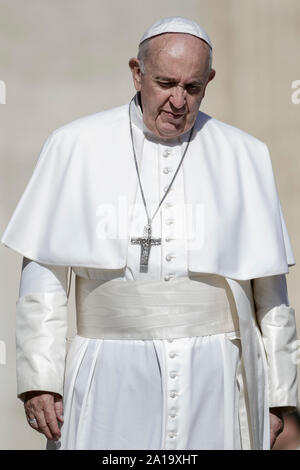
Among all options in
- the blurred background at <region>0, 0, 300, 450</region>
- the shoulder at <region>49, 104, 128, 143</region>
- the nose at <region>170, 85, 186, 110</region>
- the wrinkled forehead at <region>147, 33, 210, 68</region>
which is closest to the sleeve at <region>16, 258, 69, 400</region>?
the shoulder at <region>49, 104, 128, 143</region>

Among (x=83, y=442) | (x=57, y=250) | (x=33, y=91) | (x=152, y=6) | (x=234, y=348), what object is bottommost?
(x=83, y=442)

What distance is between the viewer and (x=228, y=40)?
8.30 metres

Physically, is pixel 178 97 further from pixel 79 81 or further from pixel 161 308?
pixel 79 81

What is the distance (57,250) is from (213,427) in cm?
89

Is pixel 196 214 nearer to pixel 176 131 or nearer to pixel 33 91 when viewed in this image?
pixel 176 131

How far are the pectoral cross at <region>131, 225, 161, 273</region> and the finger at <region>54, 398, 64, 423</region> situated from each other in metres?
0.58

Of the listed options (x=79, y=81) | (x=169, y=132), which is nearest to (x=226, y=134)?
(x=169, y=132)

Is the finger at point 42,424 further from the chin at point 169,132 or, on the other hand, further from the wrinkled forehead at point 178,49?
the wrinkled forehead at point 178,49

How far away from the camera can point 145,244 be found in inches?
191

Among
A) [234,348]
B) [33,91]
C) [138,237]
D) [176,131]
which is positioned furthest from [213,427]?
[33,91]

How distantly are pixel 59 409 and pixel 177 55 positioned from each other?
1.40 m

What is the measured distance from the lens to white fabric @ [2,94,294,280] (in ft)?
16.1

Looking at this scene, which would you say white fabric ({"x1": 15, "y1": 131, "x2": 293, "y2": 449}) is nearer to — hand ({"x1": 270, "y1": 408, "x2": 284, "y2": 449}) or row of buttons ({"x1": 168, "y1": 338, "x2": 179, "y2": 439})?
row of buttons ({"x1": 168, "y1": 338, "x2": 179, "y2": 439})

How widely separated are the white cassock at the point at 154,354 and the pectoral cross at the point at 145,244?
2 centimetres
